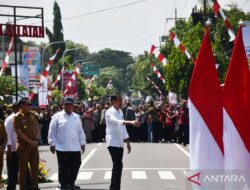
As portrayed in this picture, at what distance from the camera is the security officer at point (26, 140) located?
13.0 metres

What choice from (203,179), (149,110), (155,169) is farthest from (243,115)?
(149,110)

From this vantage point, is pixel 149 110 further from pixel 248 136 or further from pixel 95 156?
pixel 248 136

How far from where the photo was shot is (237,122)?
18.4ft

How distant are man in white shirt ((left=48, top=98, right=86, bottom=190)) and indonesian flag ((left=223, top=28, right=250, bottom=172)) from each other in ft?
26.8

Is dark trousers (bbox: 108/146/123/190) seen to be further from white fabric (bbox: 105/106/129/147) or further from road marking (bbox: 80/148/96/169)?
road marking (bbox: 80/148/96/169)

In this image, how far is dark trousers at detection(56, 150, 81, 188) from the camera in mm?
13781

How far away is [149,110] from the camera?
111 ft

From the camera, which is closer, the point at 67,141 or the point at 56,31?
the point at 67,141

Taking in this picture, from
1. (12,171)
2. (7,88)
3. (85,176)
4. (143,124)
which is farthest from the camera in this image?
(143,124)

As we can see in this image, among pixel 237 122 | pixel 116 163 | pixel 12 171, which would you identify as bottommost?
pixel 12 171

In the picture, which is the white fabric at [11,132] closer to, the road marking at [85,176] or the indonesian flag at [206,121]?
the road marking at [85,176]

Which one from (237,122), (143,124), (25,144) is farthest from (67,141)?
(143,124)

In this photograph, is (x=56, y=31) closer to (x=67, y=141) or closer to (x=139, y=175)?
(x=139, y=175)

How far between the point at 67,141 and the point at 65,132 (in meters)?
0.17
